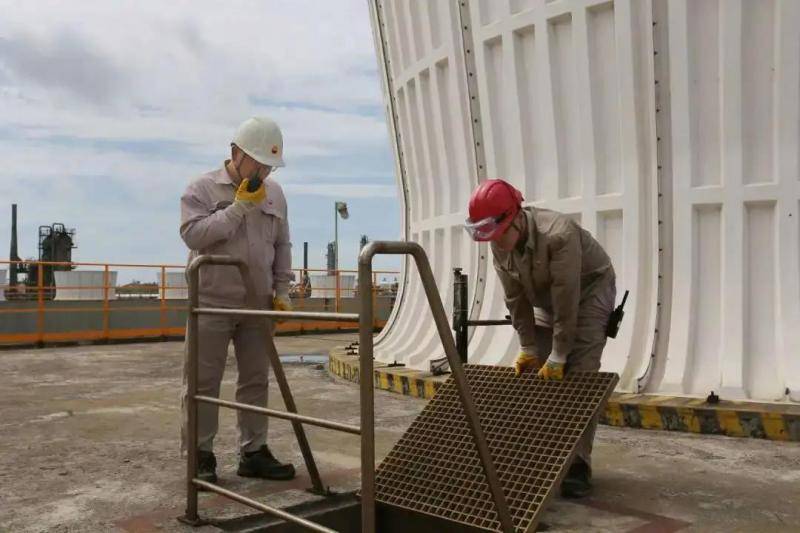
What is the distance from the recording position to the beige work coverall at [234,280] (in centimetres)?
409

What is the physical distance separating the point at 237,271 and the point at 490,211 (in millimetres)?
1487

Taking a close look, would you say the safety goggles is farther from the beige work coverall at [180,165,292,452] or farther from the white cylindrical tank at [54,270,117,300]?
the white cylindrical tank at [54,270,117,300]

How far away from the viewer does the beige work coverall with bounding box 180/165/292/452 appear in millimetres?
4086

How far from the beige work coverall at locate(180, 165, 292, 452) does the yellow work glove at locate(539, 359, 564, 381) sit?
4.77ft

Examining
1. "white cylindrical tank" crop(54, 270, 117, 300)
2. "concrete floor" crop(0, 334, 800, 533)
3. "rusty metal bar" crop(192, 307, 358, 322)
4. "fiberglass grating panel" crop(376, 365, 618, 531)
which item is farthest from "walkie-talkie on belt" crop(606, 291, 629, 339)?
"white cylindrical tank" crop(54, 270, 117, 300)

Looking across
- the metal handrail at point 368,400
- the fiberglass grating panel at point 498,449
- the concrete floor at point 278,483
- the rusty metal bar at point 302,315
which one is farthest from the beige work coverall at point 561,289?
the rusty metal bar at point 302,315

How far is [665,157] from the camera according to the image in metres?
6.20

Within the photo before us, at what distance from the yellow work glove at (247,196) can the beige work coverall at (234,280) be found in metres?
0.04

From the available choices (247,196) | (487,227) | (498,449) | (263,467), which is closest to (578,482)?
(498,449)

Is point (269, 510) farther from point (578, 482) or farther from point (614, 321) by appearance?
point (614, 321)

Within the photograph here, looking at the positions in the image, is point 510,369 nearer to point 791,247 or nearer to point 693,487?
point 693,487

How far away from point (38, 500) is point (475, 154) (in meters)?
5.04

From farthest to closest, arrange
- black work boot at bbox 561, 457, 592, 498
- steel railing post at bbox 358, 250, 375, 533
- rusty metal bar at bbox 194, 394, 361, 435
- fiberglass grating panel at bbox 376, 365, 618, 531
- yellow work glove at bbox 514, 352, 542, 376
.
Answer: yellow work glove at bbox 514, 352, 542, 376
black work boot at bbox 561, 457, 592, 498
fiberglass grating panel at bbox 376, 365, 618, 531
rusty metal bar at bbox 194, 394, 361, 435
steel railing post at bbox 358, 250, 375, 533

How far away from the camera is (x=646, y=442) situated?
5.24m
